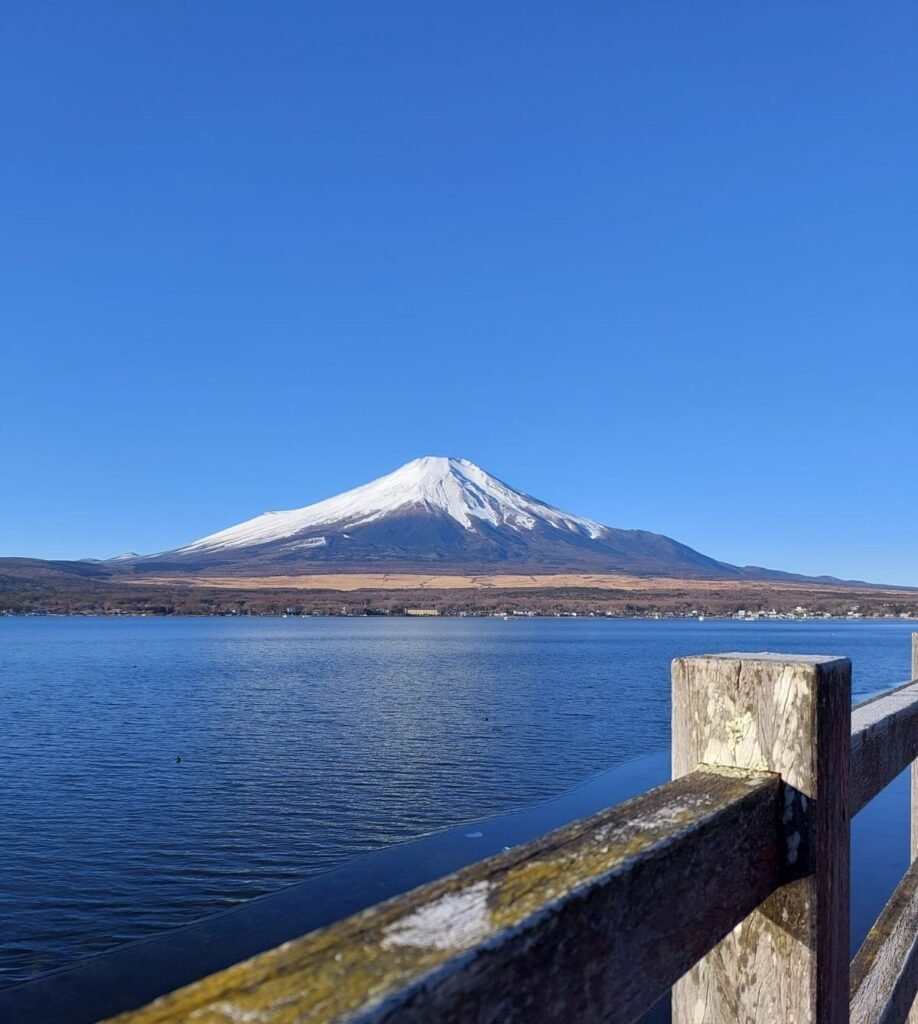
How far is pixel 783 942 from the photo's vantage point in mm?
1929

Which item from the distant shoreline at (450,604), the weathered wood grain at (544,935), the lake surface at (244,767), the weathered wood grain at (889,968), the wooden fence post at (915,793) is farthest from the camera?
the distant shoreline at (450,604)

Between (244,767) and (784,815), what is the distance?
26045 millimetres

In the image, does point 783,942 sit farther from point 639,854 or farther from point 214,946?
point 214,946

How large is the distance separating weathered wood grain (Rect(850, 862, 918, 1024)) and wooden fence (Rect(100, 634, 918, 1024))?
4.08 ft

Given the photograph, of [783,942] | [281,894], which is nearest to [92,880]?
[281,894]

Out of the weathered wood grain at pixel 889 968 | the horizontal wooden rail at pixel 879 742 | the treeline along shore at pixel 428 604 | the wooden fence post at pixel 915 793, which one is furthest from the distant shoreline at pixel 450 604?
the horizontal wooden rail at pixel 879 742

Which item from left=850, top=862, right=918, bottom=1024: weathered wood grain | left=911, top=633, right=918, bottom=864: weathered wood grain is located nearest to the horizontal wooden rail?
left=850, top=862, right=918, bottom=1024: weathered wood grain

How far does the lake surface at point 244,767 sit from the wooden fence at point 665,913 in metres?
13.7

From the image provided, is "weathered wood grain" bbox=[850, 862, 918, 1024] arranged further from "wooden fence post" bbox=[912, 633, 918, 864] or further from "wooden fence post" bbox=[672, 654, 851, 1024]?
"wooden fence post" bbox=[672, 654, 851, 1024]

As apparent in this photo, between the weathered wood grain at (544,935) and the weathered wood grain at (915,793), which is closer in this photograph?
the weathered wood grain at (544,935)

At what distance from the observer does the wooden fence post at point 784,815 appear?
74.9 inches

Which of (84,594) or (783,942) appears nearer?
(783,942)

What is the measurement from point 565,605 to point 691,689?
187369mm

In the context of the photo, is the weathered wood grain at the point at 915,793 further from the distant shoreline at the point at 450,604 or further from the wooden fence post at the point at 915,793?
the distant shoreline at the point at 450,604
